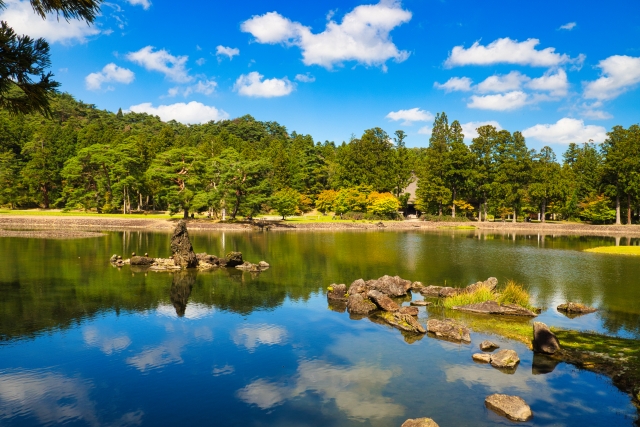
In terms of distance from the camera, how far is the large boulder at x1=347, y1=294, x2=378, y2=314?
1745 cm

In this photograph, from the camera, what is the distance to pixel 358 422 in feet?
29.5

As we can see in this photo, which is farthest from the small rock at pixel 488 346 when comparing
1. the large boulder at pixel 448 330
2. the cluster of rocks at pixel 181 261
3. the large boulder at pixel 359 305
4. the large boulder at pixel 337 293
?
the cluster of rocks at pixel 181 261

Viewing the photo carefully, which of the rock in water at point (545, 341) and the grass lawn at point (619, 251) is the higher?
the grass lawn at point (619, 251)

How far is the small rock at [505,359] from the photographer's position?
38.5 ft

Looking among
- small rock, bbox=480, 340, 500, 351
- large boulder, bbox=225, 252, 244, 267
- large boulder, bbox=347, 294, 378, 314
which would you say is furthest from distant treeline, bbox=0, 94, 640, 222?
small rock, bbox=480, 340, 500, 351

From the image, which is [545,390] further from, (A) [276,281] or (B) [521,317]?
(A) [276,281]

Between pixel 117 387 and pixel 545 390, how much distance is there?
10.5m

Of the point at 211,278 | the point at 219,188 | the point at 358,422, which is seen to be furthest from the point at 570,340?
the point at 219,188

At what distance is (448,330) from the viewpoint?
14.3 meters

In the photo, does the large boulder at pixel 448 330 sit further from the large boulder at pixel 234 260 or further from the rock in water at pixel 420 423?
the large boulder at pixel 234 260

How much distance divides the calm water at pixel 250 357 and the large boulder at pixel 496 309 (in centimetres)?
143

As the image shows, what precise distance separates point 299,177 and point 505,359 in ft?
231

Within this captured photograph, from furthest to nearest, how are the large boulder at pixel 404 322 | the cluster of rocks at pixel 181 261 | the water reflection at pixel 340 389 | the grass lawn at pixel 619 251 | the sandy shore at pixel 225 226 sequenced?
the sandy shore at pixel 225 226, the grass lawn at pixel 619 251, the cluster of rocks at pixel 181 261, the large boulder at pixel 404 322, the water reflection at pixel 340 389

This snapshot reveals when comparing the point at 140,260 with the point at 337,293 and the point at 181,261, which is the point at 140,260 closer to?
the point at 181,261
